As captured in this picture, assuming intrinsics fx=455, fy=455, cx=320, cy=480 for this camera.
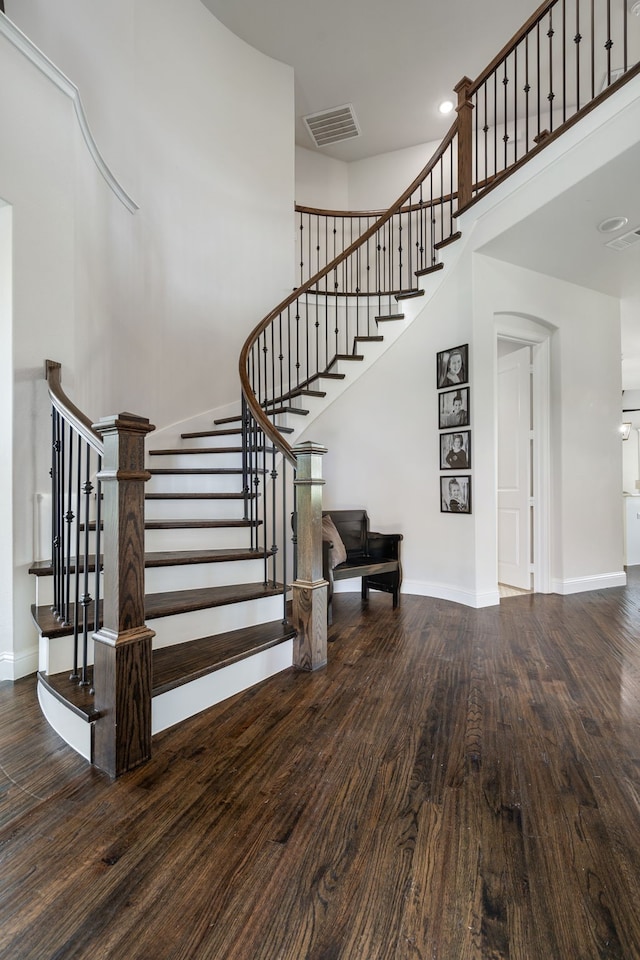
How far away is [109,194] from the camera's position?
10.8 ft

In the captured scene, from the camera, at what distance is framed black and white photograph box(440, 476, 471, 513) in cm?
362

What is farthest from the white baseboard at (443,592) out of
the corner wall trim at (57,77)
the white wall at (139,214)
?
the corner wall trim at (57,77)

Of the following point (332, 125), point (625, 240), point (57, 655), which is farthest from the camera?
point (332, 125)

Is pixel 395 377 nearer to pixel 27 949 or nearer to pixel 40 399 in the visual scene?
pixel 40 399

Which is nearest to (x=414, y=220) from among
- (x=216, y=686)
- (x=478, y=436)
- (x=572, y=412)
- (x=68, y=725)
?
(x=572, y=412)

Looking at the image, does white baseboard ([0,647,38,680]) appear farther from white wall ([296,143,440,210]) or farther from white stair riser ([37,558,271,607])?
white wall ([296,143,440,210])

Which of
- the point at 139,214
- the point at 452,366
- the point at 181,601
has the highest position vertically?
the point at 139,214

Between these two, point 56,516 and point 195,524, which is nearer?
point 56,516

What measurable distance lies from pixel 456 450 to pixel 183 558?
2.34m

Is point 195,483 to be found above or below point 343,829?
above

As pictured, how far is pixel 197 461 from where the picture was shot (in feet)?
11.8

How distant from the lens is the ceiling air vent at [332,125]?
546 cm

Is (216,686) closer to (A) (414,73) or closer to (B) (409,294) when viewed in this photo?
(B) (409,294)

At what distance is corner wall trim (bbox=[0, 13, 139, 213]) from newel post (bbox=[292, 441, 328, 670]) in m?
2.42
